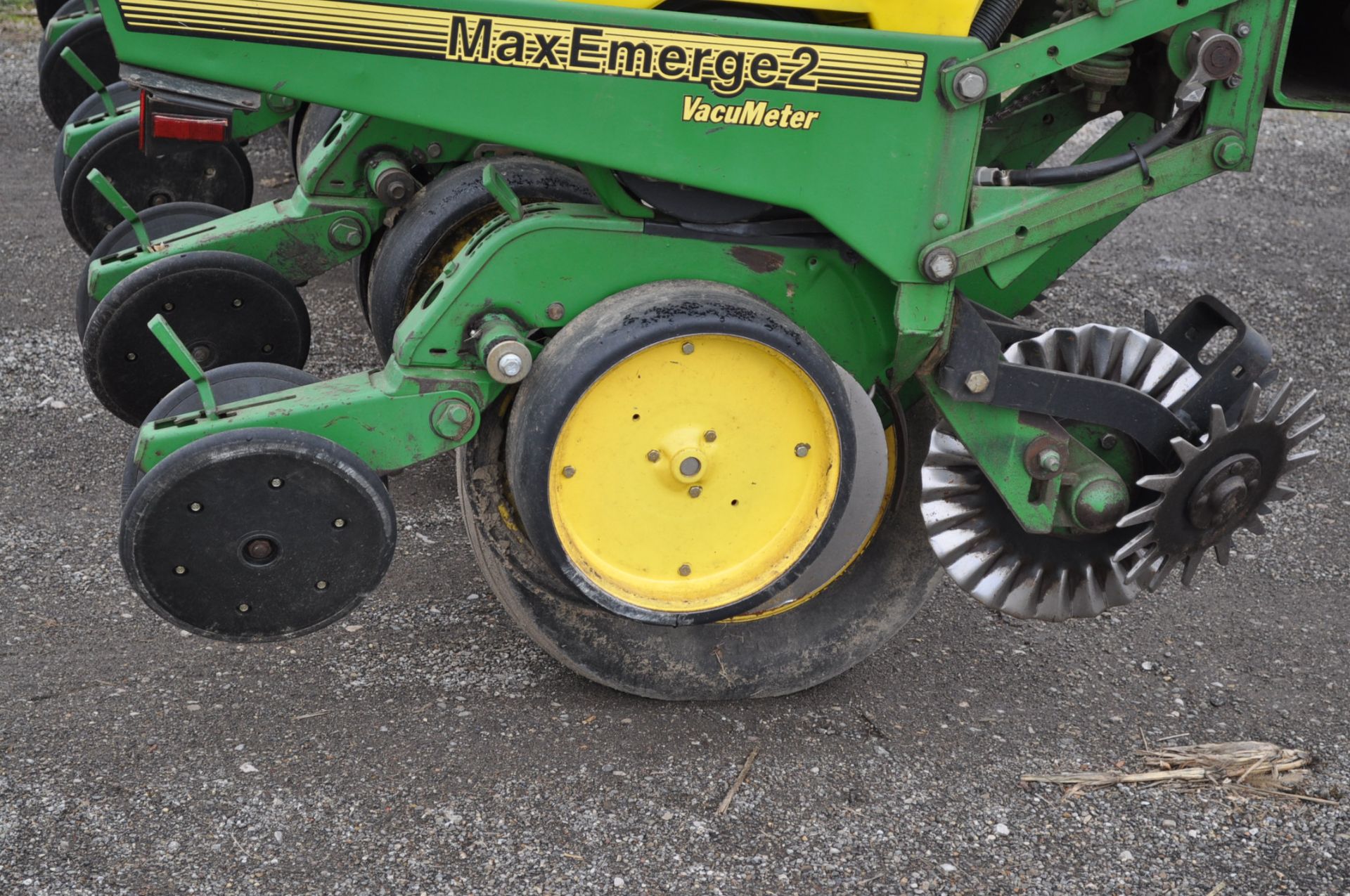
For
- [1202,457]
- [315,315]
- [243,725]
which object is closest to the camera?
[1202,457]

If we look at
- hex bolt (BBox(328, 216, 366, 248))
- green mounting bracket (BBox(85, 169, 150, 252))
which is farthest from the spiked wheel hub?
green mounting bracket (BBox(85, 169, 150, 252))

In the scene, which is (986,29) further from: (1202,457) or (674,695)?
(674,695)

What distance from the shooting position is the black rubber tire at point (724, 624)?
109 inches

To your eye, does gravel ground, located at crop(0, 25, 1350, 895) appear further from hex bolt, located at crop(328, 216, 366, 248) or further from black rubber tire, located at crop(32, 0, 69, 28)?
black rubber tire, located at crop(32, 0, 69, 28)

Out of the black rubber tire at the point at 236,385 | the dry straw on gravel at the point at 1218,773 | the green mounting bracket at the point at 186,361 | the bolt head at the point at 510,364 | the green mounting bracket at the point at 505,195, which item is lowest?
the dry straw on gravel at the point at 1218,773

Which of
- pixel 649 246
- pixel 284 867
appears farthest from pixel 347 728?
pixel 649 246

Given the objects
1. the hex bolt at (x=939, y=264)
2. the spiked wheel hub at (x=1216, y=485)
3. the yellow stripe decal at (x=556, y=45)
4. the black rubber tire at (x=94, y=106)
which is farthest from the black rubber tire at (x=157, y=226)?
the spiked wheel hub at (x=1216, y=485)

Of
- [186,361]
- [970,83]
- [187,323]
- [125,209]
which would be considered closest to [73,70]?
[125,209]

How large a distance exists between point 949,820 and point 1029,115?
5.53 feet

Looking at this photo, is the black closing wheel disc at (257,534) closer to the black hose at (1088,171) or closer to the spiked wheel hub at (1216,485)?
the black hose at (1088,171)

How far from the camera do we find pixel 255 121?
412 centimetres

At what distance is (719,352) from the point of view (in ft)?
8.16

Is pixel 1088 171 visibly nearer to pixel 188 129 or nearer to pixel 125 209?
pixel 188 129

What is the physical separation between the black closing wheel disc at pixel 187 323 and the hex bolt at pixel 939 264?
5.51 feet
